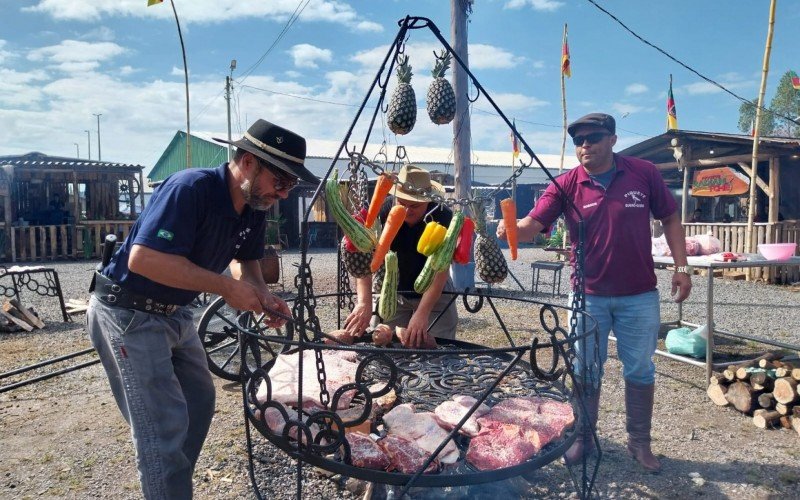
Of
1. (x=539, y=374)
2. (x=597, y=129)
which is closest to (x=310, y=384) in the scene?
(x=539, y=374)

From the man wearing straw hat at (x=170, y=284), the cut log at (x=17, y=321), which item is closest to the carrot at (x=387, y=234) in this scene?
the man wearing straw hat at (x=170, y=284)

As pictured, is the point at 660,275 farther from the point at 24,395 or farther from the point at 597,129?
the point at 24,395

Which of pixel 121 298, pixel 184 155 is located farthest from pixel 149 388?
pixel 184 155

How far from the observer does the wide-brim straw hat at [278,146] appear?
2365mm

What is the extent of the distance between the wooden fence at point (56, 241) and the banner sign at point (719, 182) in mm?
17615

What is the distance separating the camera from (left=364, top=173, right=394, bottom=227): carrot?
278 centimetres

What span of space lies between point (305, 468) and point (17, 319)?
6.76m

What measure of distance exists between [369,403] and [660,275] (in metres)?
14.0

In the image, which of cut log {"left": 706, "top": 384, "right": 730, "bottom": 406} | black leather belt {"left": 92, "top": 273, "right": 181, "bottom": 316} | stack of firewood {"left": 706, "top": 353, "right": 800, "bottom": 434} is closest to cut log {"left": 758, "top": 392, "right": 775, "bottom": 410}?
stack of firewood {"left": 706, "top": 353, "right": 800, "bottom": 434}

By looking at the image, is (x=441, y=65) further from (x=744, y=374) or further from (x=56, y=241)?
(x=56, y=241)

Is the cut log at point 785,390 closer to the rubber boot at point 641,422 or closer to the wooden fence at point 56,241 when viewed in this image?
the rubber boot at point 641,422

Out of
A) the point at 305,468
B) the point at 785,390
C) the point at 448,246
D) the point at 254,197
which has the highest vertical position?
the point at 254,197

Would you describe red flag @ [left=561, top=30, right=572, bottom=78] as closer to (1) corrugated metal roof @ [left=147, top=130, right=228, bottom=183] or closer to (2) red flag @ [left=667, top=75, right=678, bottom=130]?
(2) red flag @ [left=667, top=75, right=678, bottom=130]

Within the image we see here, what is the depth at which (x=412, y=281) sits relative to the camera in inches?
156
